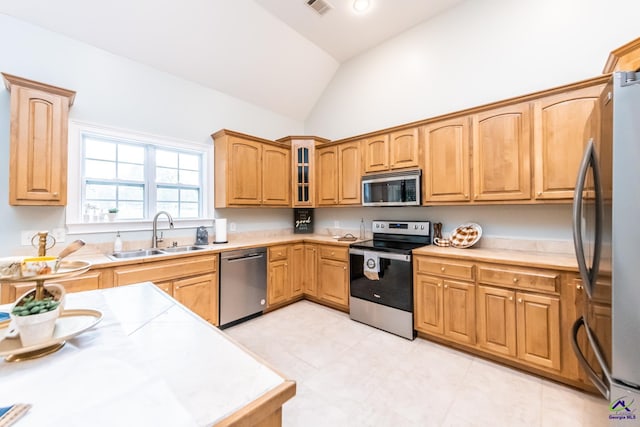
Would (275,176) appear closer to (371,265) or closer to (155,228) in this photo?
(155,228)

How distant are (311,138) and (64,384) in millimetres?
3723

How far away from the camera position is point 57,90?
217 centimetres

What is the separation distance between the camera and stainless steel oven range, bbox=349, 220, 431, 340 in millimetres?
2707

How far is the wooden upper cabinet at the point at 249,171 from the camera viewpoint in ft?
11.0

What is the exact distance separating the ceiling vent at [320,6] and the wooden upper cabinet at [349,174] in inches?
62.6

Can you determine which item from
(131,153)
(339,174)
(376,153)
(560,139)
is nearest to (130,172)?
(131,153)

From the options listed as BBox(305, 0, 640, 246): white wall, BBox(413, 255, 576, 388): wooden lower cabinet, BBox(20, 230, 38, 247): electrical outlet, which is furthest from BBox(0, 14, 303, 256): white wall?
BBox(413, 255, 576, 388): wooden lower cabinet

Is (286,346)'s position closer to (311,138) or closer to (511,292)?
(511,292)

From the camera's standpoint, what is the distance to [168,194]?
3240mm

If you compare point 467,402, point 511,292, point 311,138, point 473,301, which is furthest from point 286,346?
point 311,138

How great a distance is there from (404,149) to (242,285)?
2.47 m

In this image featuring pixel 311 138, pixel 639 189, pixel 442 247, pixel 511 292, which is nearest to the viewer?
pixel 639 189

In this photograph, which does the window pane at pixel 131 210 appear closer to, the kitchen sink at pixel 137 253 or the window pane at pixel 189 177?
the kitchen sink at pixel 137 253

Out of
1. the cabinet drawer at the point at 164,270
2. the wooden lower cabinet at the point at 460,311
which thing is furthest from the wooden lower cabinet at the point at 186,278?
the wooden lower cabinet at the point at 460,311
